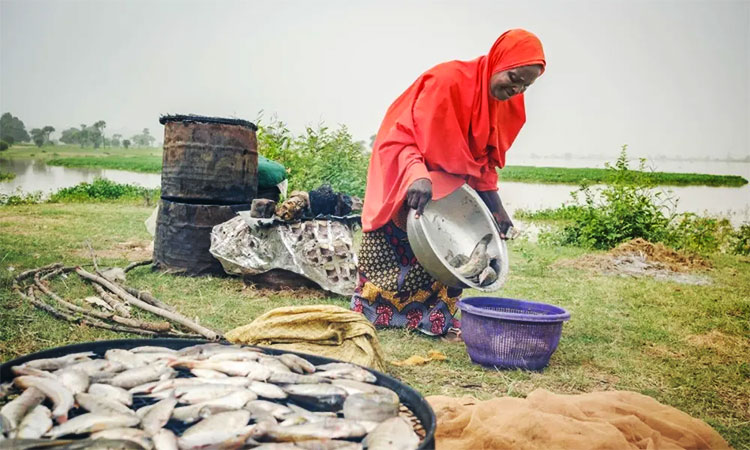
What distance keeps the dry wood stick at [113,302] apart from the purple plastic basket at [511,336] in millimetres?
2040

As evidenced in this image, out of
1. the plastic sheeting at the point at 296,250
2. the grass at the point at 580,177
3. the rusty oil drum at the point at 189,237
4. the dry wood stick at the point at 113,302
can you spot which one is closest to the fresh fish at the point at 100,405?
the dry wood stick at the point at 113,302

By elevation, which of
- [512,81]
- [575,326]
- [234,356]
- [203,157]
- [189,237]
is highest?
[512,81]

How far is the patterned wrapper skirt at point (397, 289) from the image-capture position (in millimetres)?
3914

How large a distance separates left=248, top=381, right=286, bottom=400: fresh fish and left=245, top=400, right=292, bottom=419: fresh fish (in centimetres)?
7

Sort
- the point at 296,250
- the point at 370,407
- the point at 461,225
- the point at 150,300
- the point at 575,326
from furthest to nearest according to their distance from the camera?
the point at 296,250 < the point at 575,326 < the point at 150,300 < the point at 461,225 < the point at 370,407

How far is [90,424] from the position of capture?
1.48 metres

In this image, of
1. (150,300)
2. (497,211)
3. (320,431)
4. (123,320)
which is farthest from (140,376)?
(497,211)

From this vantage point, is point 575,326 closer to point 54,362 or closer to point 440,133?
point 440,133

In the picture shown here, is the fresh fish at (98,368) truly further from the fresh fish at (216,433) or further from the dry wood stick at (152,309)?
the dry wood stick at (152,309)

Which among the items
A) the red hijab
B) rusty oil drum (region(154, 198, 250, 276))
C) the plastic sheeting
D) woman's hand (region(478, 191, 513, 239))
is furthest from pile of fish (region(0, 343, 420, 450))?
rusty oil drum (region(154, 198, 250, 276))

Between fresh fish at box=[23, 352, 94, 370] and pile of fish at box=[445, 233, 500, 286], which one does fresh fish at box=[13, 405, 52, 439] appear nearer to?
fresh fish at box=[23, 352, 94, 370]

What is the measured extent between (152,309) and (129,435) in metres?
2.53

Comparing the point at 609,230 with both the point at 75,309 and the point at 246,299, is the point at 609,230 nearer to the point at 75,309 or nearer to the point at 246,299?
the point at 246,299

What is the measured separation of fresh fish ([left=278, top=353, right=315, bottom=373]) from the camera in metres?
1.98
